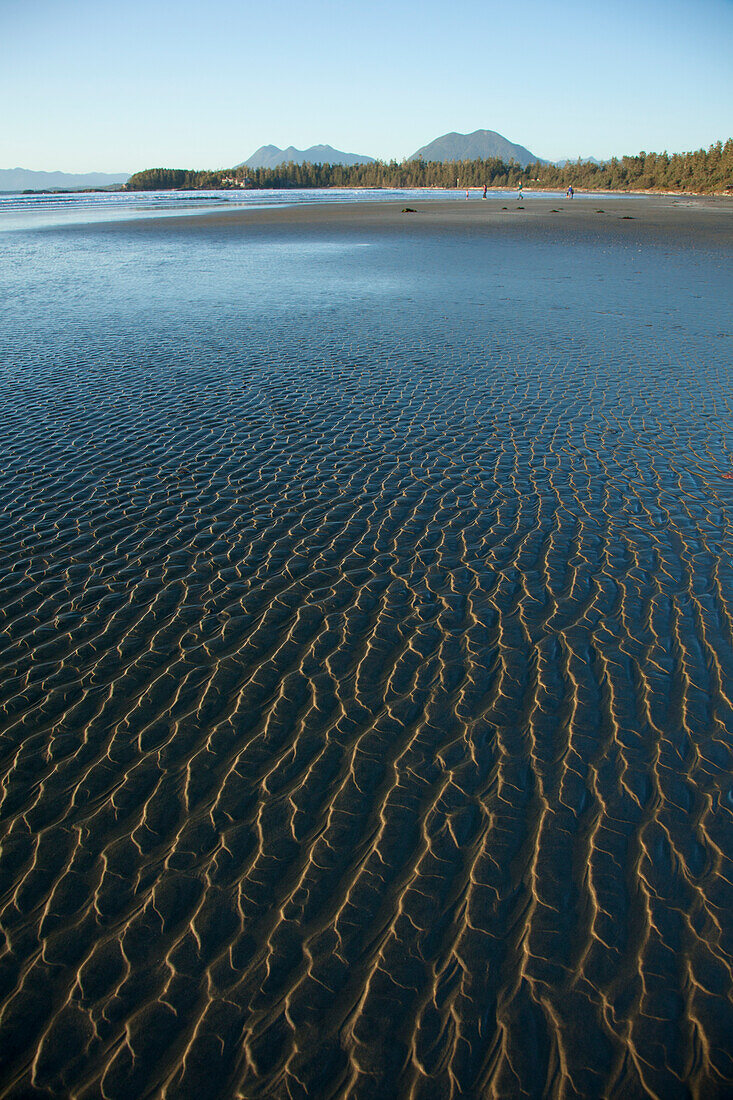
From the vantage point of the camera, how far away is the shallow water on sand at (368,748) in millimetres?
4660

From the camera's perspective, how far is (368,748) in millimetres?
7031

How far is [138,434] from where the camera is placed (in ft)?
51.8

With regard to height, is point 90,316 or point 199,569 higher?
point 90,316

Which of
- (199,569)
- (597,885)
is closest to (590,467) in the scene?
(199,569)

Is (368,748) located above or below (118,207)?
below

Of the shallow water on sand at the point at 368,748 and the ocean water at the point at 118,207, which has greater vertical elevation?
the ocean water at the point at 118,207

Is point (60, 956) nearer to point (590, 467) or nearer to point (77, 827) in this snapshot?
point (77, 827)

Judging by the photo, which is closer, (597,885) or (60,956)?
(60,956)

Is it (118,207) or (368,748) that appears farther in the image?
(118,207)

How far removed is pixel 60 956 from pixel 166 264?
47.0 m

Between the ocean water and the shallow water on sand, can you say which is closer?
the shallow water on sand

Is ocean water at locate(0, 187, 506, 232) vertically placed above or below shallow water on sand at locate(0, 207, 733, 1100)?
above

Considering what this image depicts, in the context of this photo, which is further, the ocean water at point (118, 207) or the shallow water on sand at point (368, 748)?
the ocean water at point (118, 207)

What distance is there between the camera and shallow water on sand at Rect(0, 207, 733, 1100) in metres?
4.66
